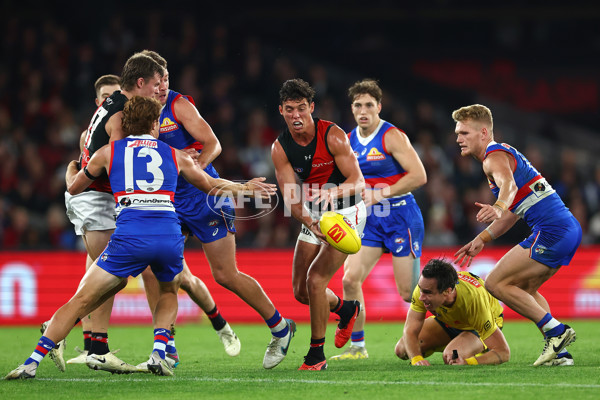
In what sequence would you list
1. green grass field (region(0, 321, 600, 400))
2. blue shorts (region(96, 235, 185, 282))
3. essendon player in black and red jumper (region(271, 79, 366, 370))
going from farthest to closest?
essendon player in black and red jumper (region(271, 79, 366, 370)) < blue shorts (region(96, 235, 185, 282)) < green grass field (region(0, 321, 600, 400))

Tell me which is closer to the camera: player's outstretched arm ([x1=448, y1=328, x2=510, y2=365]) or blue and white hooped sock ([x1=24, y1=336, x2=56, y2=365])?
blue and white hooped sock ([x1=24, y1=336, x2=56, y2=365])

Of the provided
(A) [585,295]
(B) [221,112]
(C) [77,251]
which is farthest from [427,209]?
(C) [77,251]

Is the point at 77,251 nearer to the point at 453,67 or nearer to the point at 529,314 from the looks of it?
the point at 529,314

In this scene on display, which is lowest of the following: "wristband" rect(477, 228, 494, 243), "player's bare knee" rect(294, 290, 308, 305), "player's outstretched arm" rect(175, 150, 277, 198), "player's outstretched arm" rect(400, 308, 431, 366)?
"player's outstretched arm" rect(400, 308, 431, 366)

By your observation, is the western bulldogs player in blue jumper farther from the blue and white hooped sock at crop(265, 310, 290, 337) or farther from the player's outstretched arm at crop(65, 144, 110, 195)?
the player's outstretched arm at crop(65, 144, 110, 195)

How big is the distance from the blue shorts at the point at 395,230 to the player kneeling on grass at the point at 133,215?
115 inches

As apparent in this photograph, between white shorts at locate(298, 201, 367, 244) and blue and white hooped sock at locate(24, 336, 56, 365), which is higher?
white shorts at locate(298, 201, 367, 244)

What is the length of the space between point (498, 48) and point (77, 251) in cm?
1357

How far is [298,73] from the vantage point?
62.5 ft

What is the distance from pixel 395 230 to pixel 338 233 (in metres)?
2.18

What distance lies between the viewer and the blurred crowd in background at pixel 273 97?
15.4 m

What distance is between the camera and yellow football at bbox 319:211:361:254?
7.09 m

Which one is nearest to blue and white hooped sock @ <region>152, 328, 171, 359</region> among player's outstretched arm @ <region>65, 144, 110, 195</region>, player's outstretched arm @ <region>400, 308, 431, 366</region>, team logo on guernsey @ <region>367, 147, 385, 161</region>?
player's outstretched arm @ <region>65, 144, 110, 195</region>

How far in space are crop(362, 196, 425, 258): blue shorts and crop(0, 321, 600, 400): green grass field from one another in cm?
120
